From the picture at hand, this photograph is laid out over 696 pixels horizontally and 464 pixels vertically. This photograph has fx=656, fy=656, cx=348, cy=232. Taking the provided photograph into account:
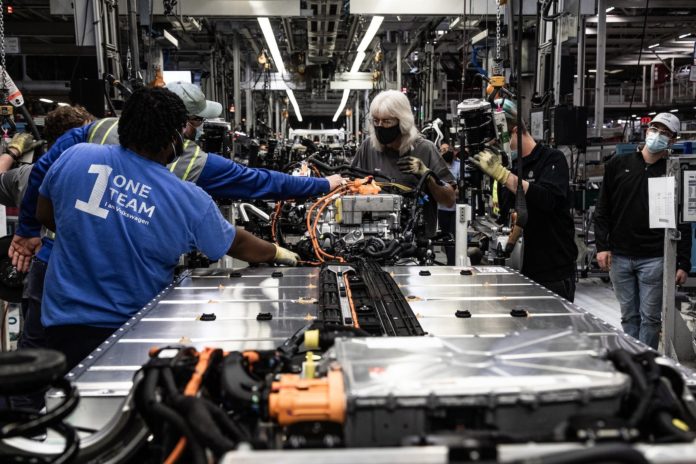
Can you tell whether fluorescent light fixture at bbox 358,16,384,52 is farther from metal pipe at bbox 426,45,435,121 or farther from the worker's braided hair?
the worker's braided hair

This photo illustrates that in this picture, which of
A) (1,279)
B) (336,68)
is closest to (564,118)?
(1,279)

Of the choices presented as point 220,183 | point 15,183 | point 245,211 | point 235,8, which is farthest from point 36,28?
point 220,183

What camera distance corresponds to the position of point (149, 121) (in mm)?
2543

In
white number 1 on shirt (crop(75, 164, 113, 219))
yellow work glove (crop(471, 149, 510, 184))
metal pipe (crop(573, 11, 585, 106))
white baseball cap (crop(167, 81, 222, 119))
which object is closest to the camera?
white number 1 on shirt (crop(75, 164, 113, 219))

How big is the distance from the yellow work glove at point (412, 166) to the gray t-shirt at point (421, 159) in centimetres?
22

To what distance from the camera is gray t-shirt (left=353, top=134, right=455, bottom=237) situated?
4742 mm

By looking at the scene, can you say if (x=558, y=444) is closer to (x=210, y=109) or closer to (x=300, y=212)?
(x=210, y=109)

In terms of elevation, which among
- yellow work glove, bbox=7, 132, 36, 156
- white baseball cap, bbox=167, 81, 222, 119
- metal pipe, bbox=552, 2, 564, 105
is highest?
metal pipe, bbox=552, 2, 564, 105

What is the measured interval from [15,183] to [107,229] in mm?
2133

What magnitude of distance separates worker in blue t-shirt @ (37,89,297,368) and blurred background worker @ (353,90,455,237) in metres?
2.18

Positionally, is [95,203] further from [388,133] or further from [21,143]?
[388,133]

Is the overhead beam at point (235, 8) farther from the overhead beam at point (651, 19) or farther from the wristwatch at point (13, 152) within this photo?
the overhead beam at point (651, 19)

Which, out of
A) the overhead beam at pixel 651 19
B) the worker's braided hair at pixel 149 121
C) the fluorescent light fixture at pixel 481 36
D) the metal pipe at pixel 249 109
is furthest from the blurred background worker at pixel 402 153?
the metal pipe at pixel 249 109

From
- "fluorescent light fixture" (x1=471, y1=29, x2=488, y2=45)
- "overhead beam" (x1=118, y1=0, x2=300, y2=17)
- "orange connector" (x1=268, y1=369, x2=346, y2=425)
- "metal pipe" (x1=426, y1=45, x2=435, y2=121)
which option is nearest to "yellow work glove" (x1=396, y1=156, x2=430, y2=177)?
"orange connector" (x1=268, y1=369, x2=346, y2=425)
